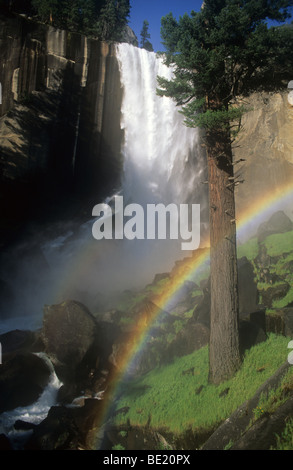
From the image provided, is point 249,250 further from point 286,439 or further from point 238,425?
point 286,439

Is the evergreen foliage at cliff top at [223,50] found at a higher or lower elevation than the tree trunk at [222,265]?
higher

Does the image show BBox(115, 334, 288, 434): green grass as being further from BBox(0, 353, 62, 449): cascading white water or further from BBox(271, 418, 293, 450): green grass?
BBox(0, 353, 62, 449): cascading white water

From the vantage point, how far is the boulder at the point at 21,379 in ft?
28.3

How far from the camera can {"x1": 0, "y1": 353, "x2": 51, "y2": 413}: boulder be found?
28.3 feet

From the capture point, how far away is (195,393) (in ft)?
23.1

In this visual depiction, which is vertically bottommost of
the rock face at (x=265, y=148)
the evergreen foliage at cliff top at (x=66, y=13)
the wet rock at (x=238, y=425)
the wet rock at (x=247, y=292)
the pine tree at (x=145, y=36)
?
the wet rock at (x=238, y=425)

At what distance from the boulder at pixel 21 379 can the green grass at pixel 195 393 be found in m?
2.93

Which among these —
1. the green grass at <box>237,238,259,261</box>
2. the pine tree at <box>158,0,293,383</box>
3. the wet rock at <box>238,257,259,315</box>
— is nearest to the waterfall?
the green grass at <box>237,238,259,261</box>

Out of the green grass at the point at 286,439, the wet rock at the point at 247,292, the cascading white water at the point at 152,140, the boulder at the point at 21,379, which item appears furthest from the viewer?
the cascading white water at the point at 152,140

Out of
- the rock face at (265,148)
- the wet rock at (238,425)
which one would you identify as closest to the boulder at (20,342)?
the wet rock at (238,425)

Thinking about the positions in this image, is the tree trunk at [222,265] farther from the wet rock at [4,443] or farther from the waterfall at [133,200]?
the waterfall at [133,200]

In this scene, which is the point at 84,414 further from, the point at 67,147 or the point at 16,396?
the point at 67,147

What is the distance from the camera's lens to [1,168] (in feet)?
58.9

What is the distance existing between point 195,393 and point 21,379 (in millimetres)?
5614
